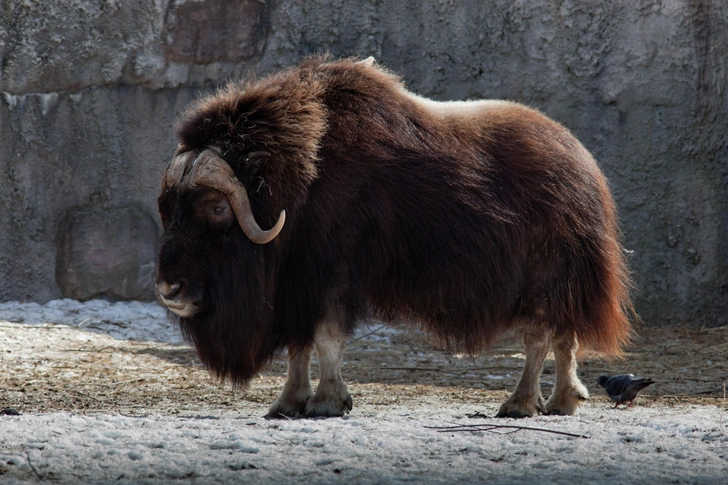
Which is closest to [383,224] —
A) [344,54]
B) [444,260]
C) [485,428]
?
[444,260]

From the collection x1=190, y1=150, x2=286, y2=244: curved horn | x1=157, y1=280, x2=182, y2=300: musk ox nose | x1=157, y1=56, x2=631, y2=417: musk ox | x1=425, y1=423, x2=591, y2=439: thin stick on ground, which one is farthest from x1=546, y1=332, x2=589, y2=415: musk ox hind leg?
x1=157, y1=280, x2=182, y2=300: musk ox nose

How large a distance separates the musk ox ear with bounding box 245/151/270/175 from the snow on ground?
91 cm

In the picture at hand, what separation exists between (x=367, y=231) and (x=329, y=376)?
1.85 feet

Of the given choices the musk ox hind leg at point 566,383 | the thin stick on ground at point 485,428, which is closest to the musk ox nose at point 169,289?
the thin stick on ground at point 485,428

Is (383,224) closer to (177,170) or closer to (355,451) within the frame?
(177,170)

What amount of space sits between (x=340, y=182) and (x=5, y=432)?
4.74 ft

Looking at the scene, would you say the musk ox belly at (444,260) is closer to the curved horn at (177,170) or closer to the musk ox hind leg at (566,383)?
the musk ox hind leg at (566,383)

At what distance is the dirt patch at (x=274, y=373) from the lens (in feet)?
13.4

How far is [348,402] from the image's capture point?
3484 mm

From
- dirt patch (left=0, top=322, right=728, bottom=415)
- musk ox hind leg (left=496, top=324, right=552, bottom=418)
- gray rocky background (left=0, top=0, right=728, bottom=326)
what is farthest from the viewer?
gray rocky background (left=0, top=0, right=728, bottom=326)

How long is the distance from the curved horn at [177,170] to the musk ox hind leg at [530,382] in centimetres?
151

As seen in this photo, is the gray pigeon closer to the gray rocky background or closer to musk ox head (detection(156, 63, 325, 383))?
musk ox head (detection(156, 63, 325, 383))

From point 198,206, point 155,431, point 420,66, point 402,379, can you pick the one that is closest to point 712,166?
point 420,66

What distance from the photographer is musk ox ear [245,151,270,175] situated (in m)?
3.35
